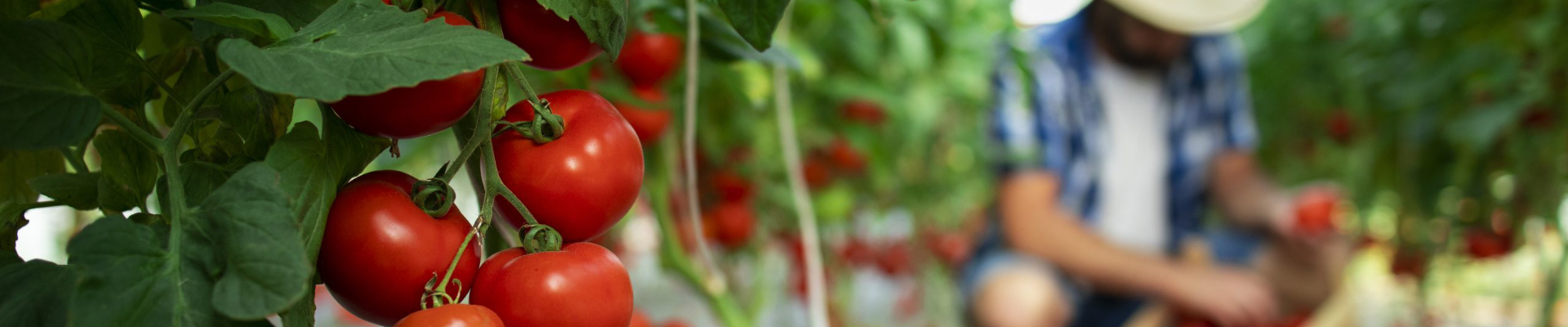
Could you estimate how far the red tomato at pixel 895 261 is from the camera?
238 cm

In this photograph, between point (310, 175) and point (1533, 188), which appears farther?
point (1533, 188)

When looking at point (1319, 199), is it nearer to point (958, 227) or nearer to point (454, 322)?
point (958, 227)

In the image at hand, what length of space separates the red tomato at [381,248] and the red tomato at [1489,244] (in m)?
2.03

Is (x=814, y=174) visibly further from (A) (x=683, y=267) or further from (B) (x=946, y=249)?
(B) (x=946, y=249)

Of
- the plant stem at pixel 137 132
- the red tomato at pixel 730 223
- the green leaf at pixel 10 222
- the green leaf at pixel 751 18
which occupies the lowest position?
the red tomato at pixel 730 223

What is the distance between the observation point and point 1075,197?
1508 mm

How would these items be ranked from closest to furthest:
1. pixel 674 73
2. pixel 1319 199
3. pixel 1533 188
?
pixel 674 73 → pixel 1533 188 → pixel 1319 199

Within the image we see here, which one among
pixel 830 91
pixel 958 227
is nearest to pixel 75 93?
pixel 830 91

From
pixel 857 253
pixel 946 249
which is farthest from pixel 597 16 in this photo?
pixel 946 249

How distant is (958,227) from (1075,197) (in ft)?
5.18

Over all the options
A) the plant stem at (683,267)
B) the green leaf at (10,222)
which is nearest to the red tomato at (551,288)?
the green leaf at (10,222)

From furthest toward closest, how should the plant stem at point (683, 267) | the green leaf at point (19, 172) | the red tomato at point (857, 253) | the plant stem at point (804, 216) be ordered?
the red tomato at point (857, 253), the plant stem at point (683, 267), the plant stem at point (804, 216), the green leaf at point (19, 172)

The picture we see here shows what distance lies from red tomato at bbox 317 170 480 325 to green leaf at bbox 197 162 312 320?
0.09 ft

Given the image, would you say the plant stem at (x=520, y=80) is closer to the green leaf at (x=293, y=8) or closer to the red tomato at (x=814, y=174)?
the green leaf at (x=293, y=8)
